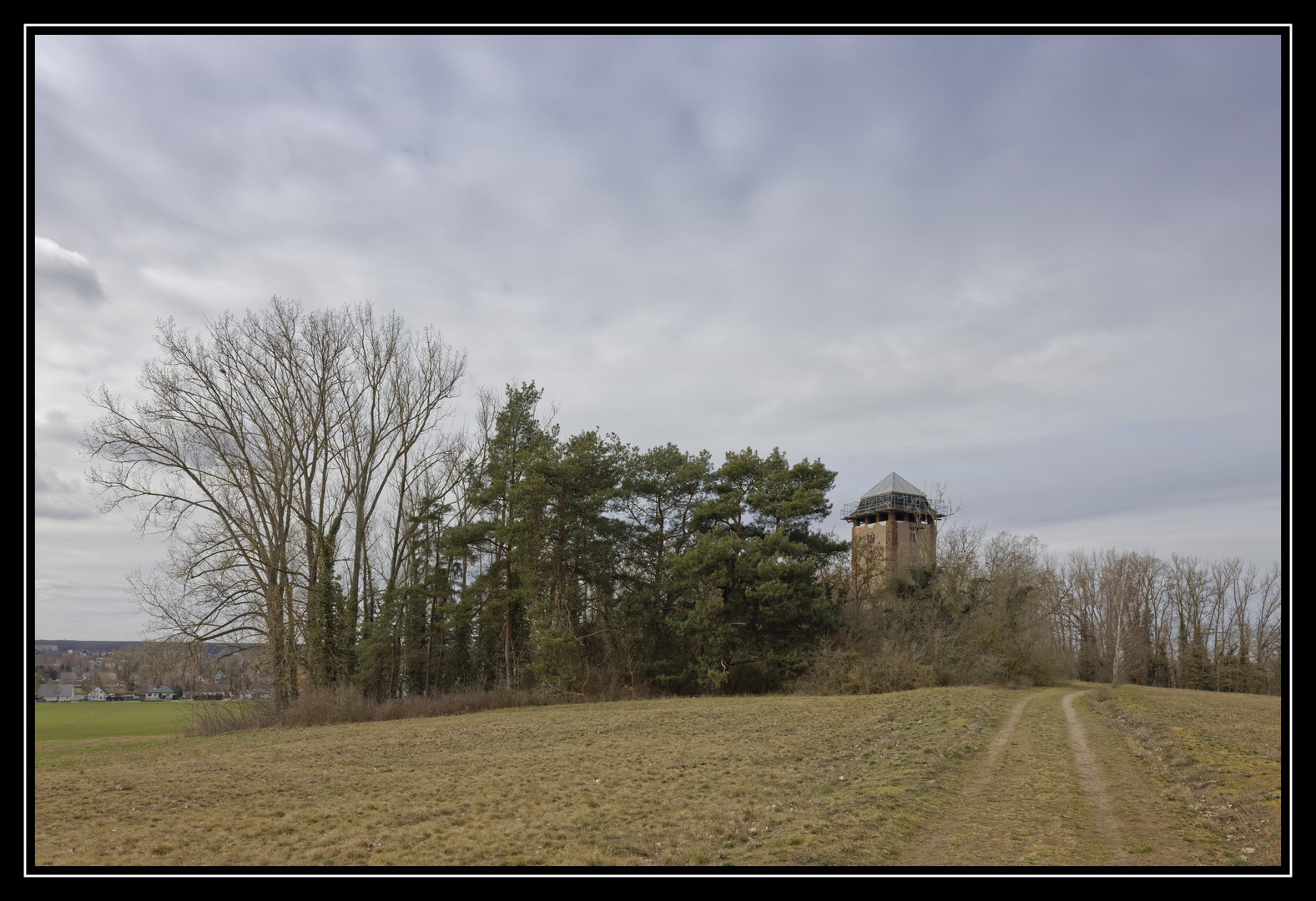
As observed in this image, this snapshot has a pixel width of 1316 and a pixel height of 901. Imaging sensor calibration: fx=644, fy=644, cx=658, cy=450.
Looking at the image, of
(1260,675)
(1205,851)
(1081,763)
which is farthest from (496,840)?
(1260,675)

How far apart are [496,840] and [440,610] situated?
84.2ft

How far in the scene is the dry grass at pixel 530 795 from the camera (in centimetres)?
634

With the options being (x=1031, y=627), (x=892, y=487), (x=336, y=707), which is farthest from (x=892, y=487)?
(x=336, y=707)

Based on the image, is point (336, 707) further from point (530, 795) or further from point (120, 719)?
point (530, 795)

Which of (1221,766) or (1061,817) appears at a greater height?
(1061,817)

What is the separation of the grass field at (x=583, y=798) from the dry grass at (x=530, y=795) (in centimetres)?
4

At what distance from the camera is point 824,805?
7887 millimetres

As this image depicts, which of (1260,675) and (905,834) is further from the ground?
(905,834)

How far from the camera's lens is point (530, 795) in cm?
902

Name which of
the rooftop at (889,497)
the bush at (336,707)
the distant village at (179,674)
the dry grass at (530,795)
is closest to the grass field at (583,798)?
the dry grass at (530,795)

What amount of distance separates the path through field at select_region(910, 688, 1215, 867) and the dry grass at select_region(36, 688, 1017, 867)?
0.45 metres

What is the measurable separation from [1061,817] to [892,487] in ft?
177
